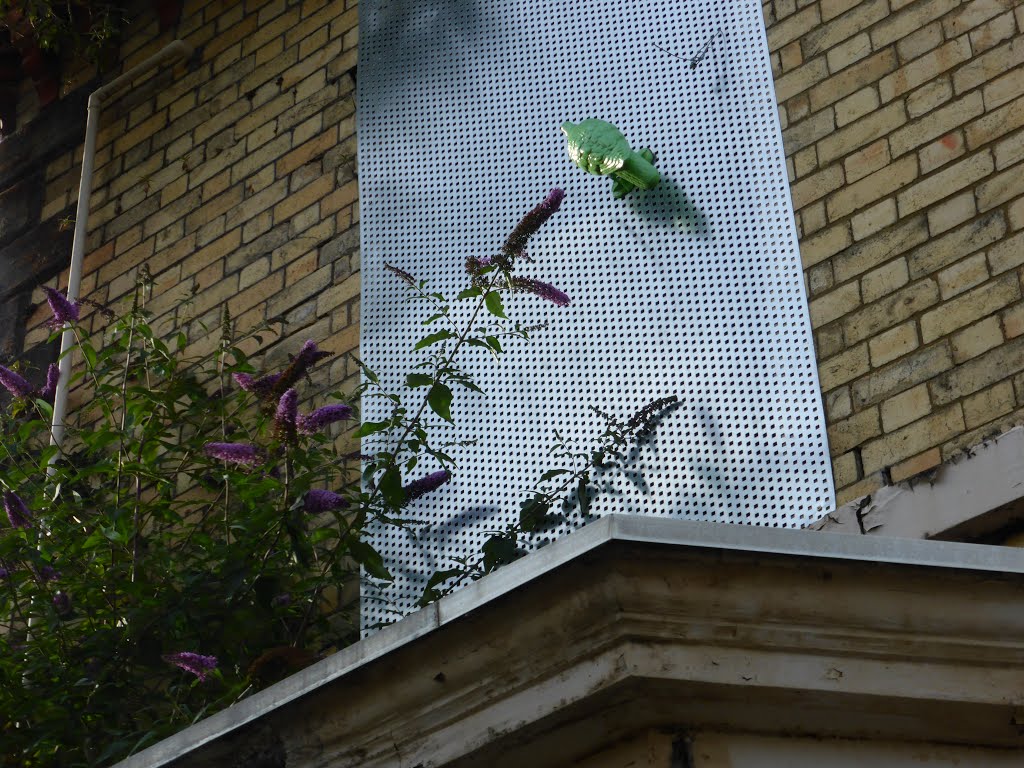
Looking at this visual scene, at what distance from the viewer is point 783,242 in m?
4.63

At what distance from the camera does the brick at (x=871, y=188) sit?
176 inches

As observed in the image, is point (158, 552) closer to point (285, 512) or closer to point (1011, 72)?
point (285, 512)

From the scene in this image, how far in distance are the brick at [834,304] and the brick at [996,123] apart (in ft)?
1.68

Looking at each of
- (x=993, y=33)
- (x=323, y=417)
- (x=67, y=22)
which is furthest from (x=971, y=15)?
(x=67, y=22)

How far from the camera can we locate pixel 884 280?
14.3 ft

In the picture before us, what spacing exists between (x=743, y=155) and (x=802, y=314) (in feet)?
2.08

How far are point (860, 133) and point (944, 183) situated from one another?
364 millimetres

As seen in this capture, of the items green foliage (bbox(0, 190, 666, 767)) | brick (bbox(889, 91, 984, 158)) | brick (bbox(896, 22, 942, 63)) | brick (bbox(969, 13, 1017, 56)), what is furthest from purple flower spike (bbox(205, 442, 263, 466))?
A: brick (bbox(969, 13, 1017, 56))

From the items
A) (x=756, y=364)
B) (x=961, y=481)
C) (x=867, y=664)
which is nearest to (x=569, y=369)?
(x=756, y=364)

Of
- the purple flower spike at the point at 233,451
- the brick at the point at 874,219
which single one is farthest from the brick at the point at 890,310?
the purple flower spike at the point at 233,451

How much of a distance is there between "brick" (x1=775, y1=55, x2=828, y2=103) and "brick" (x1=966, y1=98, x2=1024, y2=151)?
59cm

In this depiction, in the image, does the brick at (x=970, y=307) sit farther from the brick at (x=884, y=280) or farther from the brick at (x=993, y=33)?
the brick at (x=993, y=33)

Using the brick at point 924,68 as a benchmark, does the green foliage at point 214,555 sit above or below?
below

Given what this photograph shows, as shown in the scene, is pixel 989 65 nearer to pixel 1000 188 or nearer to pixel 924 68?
pixel 924 68
